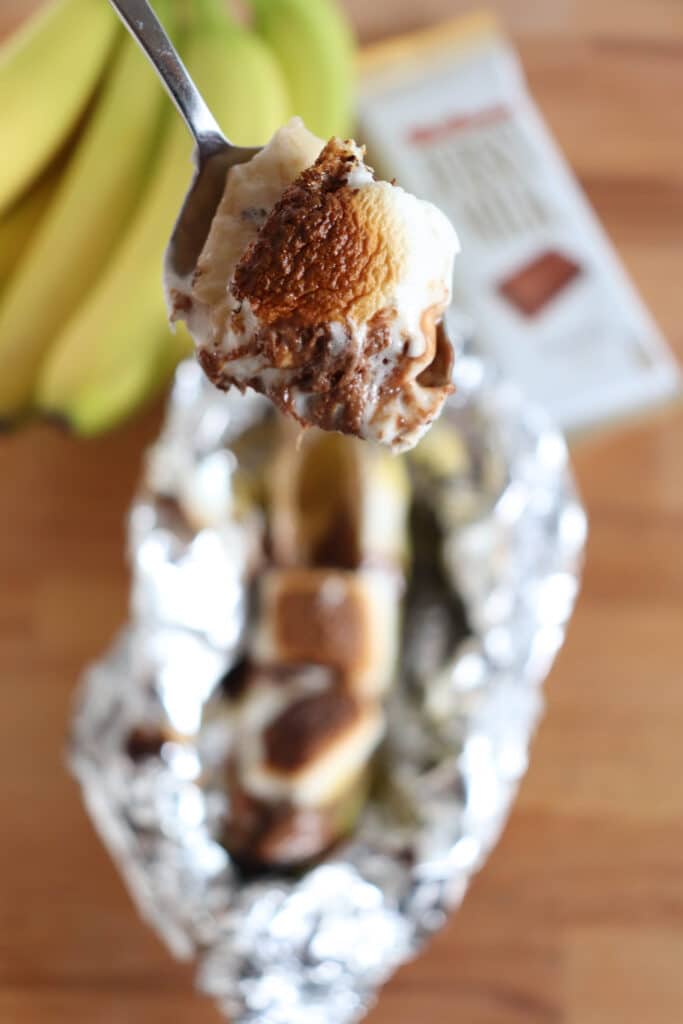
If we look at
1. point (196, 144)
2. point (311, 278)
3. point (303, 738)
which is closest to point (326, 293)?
point (311, 278)

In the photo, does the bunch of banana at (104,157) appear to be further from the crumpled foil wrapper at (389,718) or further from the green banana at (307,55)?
the crumpled foil wrapper at (389,718)

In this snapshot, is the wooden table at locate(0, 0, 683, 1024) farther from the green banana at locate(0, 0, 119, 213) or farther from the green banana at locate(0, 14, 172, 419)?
the green banana at locate(0, 0, 119, 213)

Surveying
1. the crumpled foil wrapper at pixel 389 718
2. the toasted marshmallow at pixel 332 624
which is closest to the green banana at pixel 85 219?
the crumpled foil wrapper at pixel 389 718

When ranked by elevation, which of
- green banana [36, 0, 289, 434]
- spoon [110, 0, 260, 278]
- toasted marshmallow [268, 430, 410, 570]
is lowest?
toasted marshmallow [268, 430, 410, 570]

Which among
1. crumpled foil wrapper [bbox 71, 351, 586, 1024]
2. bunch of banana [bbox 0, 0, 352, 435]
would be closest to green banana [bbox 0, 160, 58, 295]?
bunch of banana [bbox 0, 0, 352, 435]

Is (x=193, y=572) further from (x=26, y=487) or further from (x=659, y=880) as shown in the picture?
(x=659, y=880)

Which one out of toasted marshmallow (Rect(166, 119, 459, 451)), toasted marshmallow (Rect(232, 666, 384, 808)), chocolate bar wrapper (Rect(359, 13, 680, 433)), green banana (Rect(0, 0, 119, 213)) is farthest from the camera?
chocolate bar wrapper (Rect(359, 13, 680, 433))

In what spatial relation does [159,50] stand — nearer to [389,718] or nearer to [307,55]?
[307,55]
